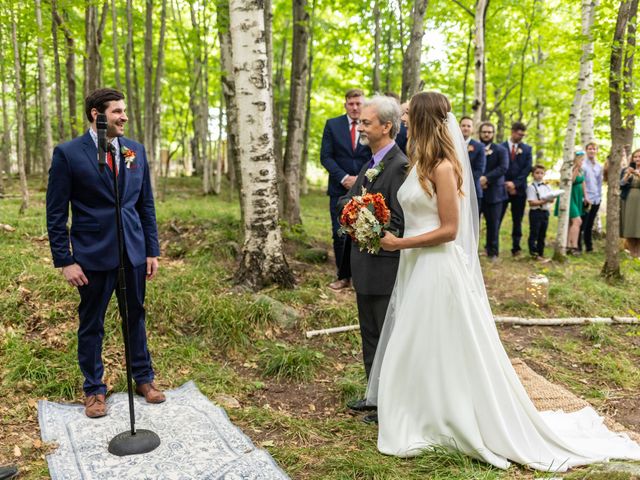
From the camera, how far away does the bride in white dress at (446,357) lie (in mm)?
3184

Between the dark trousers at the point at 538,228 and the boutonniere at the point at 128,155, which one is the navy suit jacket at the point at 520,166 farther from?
the boutonniere at the point at 128,155

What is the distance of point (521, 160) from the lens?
30.4ft

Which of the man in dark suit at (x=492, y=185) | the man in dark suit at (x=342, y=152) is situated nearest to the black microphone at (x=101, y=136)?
the man in dark suit at (x=342, y=152)

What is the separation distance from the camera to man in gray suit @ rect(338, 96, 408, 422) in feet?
11.9

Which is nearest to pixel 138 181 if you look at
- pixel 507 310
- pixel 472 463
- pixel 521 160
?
pixel 472 463

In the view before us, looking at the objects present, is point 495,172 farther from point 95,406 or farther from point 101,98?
point 95,406

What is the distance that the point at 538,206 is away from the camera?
933 cm

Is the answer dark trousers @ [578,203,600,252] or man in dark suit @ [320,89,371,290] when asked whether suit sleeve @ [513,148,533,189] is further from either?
man in dark suit @ [320,89,371,290]

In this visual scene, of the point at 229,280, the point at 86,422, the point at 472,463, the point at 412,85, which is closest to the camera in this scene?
the point at 472,463

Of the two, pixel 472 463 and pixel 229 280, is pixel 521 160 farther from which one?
pixel 472 463

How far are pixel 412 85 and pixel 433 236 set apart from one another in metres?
6.16

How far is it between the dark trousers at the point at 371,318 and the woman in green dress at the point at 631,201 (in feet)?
25.7

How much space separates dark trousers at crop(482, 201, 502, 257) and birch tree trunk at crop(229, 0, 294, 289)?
444 centimetres

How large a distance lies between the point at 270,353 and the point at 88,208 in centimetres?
231
